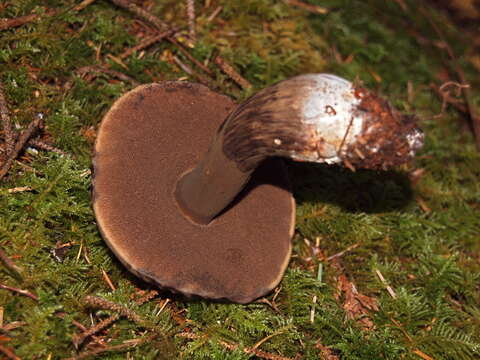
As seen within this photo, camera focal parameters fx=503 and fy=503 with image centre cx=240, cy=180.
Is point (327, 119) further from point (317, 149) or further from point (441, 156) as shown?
point (441, 156)

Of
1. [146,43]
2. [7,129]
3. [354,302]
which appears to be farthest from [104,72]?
[354,302]

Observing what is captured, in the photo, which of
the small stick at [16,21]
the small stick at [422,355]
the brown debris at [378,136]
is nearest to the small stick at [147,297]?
the brown debris at [378,136]

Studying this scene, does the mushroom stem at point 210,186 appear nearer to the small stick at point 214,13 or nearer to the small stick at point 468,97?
the small stick at point 214,13

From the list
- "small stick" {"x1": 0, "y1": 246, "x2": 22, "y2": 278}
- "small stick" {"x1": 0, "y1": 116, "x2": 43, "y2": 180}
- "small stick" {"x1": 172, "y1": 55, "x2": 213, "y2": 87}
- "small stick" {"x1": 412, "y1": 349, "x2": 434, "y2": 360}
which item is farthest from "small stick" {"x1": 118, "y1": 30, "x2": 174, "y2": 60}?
"small stick" {"x1": 412, "y1": 349, "x2": 434, "y2": 360}

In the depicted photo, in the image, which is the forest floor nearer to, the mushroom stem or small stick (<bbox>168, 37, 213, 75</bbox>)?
small stick (<bbox>168, 37, 213, 75</bbox>)

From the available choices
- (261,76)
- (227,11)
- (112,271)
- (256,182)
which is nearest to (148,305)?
(112,271)

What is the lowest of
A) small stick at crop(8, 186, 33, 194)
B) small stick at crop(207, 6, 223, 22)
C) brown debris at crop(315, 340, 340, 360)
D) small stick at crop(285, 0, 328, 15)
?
brown debris at crop(315, 340, 340, 360)

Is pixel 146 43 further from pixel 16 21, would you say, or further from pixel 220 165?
pixel 220 165
